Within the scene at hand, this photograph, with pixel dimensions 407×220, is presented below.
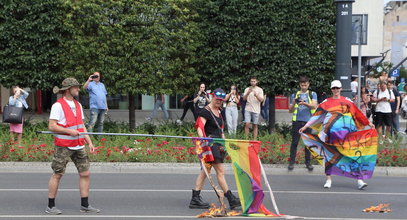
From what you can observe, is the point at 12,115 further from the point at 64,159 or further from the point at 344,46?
the point at 344,46

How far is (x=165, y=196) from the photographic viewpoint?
8586mm

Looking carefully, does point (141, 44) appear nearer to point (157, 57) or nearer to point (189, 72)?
point (157, 57)

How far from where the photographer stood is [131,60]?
611 inches

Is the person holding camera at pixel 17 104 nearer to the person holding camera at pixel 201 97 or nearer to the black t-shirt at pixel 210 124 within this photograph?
the person holding camera at pixel 201 97

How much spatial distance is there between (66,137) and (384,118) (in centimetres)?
1059

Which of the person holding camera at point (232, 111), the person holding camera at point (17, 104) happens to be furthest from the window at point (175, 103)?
the person holding camera at point (17, 104)

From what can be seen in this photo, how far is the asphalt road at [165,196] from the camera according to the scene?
290 inches

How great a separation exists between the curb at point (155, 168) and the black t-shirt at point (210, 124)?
3490mm

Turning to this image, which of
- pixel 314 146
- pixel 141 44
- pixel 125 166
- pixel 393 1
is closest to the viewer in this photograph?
pixel 314 146

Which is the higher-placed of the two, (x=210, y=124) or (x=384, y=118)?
(x=210, y=124)

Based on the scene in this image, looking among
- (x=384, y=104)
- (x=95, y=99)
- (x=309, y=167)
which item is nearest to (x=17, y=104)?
(x=95, y=99)

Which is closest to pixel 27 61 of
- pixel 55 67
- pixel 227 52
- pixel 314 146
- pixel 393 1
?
pixel 55 67

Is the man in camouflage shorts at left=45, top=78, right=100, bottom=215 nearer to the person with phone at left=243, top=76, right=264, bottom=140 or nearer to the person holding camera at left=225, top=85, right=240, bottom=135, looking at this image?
the person with phone at left=243, top=76, right=264, bottom=140

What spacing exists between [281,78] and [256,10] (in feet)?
6.82
